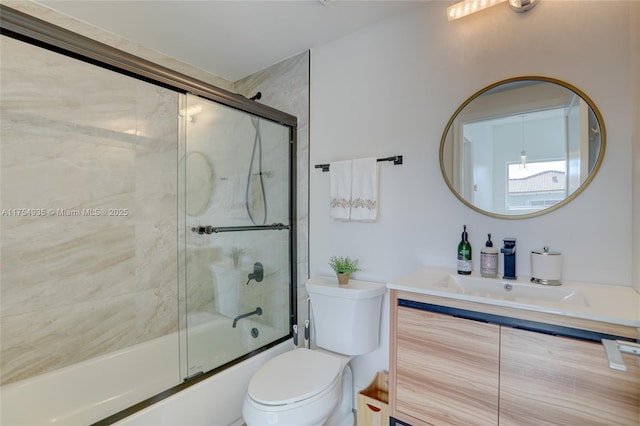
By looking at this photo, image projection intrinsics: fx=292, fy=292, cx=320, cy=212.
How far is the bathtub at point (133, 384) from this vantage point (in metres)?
1.49

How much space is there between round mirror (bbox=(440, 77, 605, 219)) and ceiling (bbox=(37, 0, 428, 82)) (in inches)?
30.8

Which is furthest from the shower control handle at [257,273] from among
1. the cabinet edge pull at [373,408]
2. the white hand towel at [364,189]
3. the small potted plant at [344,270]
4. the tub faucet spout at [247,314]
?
the cabinet edge pull at [373,408]

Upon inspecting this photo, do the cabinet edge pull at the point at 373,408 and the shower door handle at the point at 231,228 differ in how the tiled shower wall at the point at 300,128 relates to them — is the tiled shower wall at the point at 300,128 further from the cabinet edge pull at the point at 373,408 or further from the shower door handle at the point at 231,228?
the cabinet edge pull at the point at 373,408

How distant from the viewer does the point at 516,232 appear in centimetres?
140

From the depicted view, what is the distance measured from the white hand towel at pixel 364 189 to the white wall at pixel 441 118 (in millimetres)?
70

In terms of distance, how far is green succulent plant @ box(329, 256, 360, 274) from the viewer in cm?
178

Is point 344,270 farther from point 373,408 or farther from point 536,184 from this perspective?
point 536,184

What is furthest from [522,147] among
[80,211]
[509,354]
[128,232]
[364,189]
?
[80,211]

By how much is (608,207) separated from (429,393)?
3.55 ft

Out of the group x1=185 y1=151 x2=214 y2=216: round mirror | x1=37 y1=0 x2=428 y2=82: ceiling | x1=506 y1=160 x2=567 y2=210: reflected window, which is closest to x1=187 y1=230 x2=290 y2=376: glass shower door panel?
x1=185 y1=151 x2=214 y2=216: round mirror

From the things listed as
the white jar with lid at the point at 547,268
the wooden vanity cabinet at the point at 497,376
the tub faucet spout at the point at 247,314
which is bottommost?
the tub faucet spout at the point at 247,314

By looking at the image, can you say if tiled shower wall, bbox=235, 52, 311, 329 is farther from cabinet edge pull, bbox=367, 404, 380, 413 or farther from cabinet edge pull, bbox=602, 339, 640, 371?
cabinet edge pull, bbox=602, 339, 640, 371

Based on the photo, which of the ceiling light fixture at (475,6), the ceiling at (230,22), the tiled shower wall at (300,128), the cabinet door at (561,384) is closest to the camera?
the cabinet door at (561,384)

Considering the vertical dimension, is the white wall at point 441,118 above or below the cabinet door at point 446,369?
above
